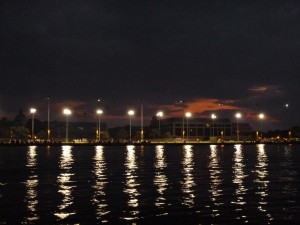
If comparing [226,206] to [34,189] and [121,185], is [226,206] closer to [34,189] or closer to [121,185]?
[121,185]

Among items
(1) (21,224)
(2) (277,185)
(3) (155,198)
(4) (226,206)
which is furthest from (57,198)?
(2) (277,185)

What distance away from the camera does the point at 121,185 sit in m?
36.6

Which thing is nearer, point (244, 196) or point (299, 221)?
point (299, 221)

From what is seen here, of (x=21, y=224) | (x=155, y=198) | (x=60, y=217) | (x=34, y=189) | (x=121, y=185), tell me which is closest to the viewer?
(x=21, y=224)

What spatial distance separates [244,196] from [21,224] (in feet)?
50.0

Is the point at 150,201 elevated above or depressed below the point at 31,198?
below

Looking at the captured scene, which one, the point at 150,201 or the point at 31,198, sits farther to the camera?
the point at 31,198

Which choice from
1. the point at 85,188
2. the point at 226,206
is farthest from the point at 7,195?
the point at 226,206

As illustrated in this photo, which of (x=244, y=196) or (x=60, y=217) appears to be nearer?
(x=60, y=217)

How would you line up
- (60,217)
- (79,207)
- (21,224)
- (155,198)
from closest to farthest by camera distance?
(21,224), (60,217), (79,207), (155,198)

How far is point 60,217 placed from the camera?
22578 mm

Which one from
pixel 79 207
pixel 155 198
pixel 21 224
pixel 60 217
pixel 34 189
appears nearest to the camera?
pixel 21 224

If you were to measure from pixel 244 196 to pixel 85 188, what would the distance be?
39.9ft

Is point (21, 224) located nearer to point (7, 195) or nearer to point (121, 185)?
point (7, 195)
